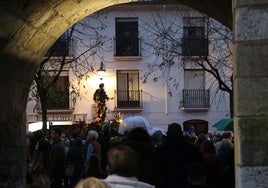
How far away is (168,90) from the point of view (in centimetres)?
3819

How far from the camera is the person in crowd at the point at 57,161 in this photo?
13.7m

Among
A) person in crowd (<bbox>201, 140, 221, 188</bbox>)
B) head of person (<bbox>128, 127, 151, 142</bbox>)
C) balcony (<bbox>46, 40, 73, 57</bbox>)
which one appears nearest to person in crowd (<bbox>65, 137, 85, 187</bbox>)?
person in crowd (<bbox>201, 140, 221, 188</bbox>)

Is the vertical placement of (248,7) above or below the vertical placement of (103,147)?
above

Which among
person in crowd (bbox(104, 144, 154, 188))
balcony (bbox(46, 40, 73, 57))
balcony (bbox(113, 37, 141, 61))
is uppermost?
balcony (bbox(113, 37, 141, 61))

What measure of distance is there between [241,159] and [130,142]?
2.58 metres

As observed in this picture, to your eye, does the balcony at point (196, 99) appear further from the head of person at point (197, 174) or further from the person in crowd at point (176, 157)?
the head of person at point (197, 174)

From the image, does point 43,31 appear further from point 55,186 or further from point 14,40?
point 55,186

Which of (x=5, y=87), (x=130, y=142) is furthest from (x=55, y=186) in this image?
(x=130, y=142)

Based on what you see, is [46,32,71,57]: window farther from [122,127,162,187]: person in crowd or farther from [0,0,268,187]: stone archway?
[122,127,162,187]: person in crowd

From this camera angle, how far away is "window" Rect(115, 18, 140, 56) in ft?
125

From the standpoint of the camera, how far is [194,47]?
29719 mm

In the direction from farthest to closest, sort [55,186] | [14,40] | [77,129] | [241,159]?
[77,129]
[55,186]
[14,40]
[241,159]

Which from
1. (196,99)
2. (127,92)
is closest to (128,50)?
(127,92)

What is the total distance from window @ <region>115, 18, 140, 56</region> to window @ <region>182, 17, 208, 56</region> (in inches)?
318
